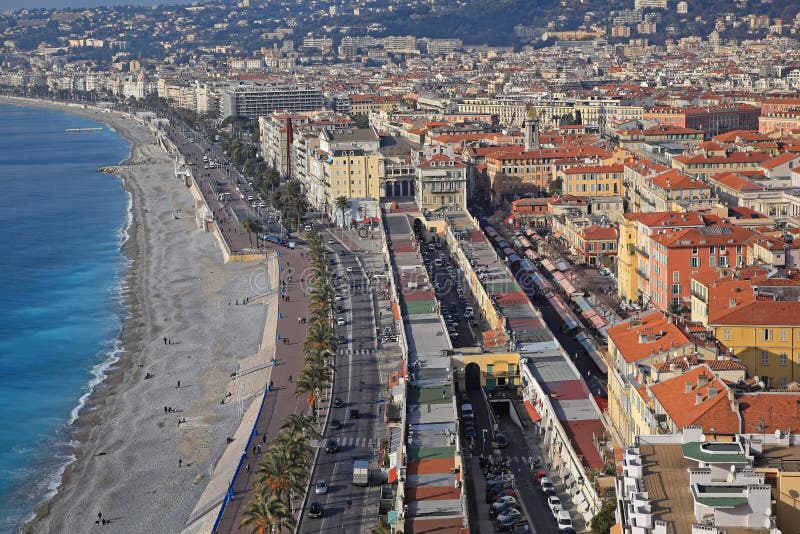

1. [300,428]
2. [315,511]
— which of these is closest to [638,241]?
[300,428]

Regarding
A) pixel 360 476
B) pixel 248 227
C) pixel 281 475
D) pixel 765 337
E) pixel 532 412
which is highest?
pixel 765 337

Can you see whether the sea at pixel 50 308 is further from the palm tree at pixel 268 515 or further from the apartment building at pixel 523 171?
the apartment building at pixel 523 171

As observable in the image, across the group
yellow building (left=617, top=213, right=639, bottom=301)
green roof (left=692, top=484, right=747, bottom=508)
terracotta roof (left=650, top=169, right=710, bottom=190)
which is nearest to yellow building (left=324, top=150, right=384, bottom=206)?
terracotta roof (left=650, top=169, right=710, bottom=190)

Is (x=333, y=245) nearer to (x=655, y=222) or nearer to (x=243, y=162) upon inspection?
(x=655, y=222)

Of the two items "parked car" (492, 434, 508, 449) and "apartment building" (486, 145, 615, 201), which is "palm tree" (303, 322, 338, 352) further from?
"apartment building" (486, 145, 615, 201)

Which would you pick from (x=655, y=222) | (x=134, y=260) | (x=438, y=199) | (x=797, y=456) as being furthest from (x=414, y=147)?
(x=797, y=456)

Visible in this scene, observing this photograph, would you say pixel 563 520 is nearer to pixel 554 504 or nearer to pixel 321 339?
pixel 554 504
